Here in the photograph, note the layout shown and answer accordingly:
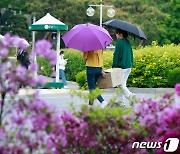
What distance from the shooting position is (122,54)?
13555 millimetres

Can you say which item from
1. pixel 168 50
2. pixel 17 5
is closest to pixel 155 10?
pixel 17 5

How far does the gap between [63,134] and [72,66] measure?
927 inches

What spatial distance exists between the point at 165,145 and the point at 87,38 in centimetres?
756

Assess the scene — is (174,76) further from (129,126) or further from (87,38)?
(129,126)

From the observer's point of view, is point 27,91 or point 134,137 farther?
point 134,137

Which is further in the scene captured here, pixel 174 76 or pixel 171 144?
pixel 174 76

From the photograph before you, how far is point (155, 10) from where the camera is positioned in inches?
2036

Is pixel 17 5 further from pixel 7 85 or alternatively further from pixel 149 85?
pixel 7 85

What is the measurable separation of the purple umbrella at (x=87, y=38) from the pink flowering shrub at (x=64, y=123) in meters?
6.77

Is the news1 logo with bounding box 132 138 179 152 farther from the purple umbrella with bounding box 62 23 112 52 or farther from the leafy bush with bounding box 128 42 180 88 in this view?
the leafy bush with bounding box 128 42 180 88

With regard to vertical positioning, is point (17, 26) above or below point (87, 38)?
below

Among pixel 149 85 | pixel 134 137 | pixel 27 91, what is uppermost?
pixel 27 91

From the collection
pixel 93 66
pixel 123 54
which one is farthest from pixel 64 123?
pixel 123 54

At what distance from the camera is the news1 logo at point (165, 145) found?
18.9 feet
